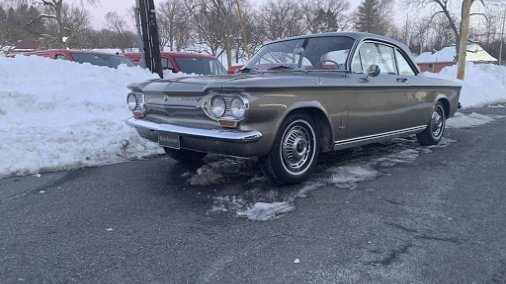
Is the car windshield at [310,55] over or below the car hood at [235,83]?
over

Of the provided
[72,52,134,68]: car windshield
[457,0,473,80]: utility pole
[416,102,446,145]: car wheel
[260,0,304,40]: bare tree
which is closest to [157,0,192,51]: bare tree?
[260,0,304,40]: bare tree

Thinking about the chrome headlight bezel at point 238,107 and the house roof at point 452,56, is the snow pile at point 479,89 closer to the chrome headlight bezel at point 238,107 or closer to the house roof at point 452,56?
the chrome headlight bezel at point 238,107

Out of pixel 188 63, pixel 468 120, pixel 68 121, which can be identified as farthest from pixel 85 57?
pixel 468 120

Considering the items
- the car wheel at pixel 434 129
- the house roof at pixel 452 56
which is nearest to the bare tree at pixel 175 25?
the house roof at pixel 452 56

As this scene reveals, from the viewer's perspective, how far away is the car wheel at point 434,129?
660cm

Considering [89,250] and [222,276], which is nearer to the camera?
[222,276]

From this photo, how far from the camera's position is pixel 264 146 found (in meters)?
3.88

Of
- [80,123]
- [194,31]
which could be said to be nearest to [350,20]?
[194,31]

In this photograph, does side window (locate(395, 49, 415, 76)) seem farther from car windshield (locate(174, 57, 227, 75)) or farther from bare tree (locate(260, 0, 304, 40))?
bare tree (locate(260, 0, 304, 40))

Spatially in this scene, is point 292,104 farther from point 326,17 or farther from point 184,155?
point 326,17

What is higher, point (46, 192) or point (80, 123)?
point (80, 123)

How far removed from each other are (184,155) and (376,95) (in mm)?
2476

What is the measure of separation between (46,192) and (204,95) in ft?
6.37

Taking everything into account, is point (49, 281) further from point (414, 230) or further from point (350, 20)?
point (350, 20)
